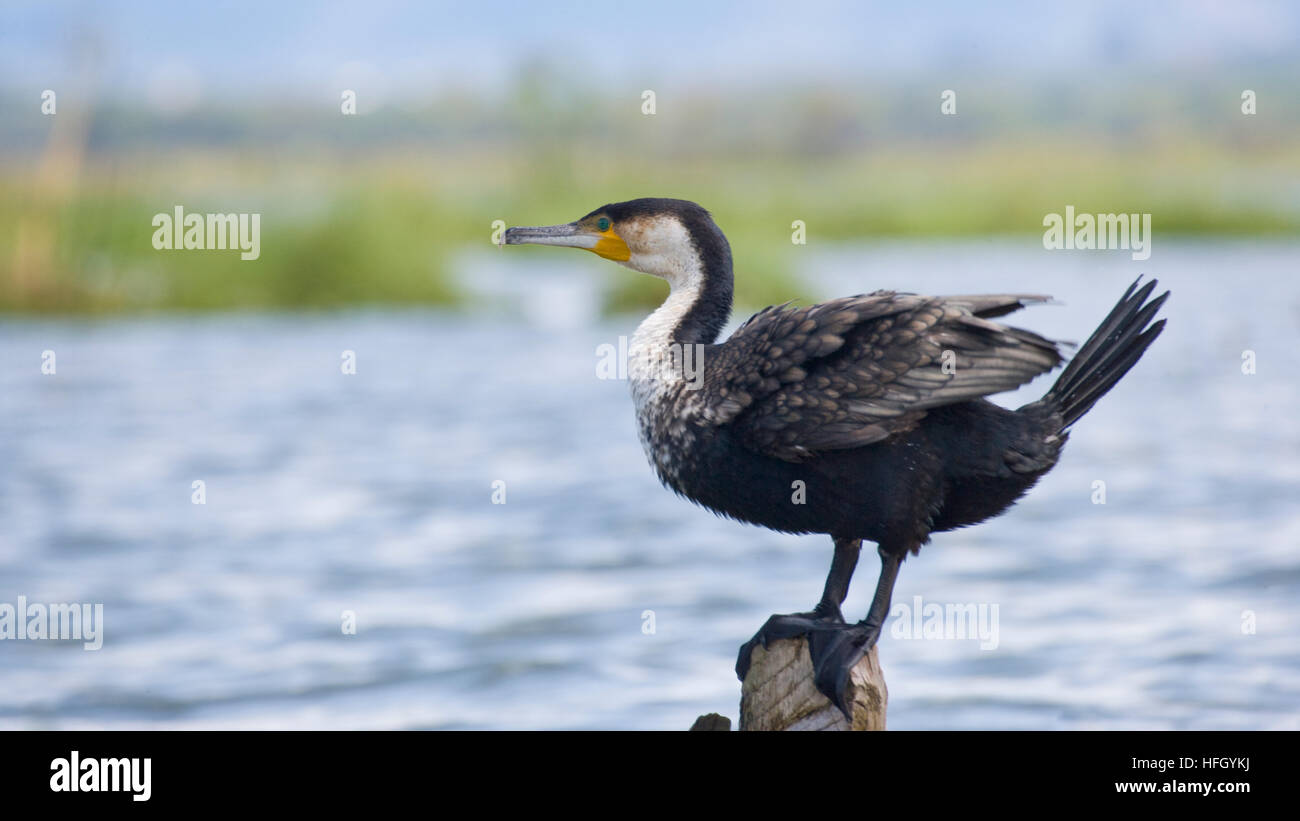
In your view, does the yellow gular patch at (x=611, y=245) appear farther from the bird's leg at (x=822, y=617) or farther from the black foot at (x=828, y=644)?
the black foot at (x=828, y=644)

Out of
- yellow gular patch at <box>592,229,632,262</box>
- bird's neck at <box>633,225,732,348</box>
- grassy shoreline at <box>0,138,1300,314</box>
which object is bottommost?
bird's neck at <box>633,225,732,348</box>

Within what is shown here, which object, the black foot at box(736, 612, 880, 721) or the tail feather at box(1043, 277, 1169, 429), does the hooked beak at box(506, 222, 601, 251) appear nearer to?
the black foot at box(736, 612, 880, 721)

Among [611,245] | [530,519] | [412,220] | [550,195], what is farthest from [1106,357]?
[550,195]

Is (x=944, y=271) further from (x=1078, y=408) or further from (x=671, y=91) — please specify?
(x=671, y=91)

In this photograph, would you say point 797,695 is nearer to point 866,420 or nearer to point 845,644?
point 845,644

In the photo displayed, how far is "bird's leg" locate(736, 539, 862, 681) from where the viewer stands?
416 centimetres

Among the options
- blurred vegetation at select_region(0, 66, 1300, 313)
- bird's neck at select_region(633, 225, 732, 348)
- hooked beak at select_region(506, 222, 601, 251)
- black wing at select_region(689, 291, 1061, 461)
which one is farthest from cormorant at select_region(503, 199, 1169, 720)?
blurred vegetation at select_region(0, 66, 1300, 313)

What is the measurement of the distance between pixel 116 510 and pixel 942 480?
382 inches

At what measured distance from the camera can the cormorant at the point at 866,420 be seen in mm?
3959

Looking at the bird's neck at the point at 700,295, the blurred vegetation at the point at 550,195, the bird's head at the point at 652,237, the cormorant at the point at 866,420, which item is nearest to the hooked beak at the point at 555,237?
the bird's head at the point at 652,237

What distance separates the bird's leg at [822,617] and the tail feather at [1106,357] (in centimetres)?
72

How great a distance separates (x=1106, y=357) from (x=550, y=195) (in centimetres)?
2570

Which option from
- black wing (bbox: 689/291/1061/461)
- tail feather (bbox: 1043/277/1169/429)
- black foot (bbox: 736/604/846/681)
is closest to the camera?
black wing (bbox: 689/291/1061/461)
